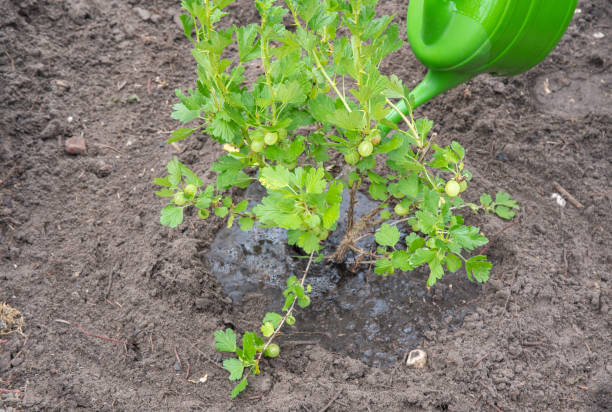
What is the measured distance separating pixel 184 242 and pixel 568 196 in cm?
175

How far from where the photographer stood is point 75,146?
2.39m

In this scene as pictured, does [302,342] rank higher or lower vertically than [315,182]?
lower

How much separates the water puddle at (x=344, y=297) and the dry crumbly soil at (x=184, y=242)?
6 centimetres

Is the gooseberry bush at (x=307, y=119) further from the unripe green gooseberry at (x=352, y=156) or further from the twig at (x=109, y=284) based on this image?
the twig at (x=109, y=284)

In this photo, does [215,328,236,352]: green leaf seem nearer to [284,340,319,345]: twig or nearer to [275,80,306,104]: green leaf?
[284,340,319,345]: twig

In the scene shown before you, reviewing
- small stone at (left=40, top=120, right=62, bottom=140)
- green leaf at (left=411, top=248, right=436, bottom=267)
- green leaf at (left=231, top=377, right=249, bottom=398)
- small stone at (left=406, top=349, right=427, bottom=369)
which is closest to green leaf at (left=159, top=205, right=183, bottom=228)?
green leaf at (left=231, top=377, right=249, bottom=398)

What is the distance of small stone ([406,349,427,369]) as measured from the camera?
1.77m

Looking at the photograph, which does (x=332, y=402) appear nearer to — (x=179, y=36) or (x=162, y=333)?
(x=162, y=333)

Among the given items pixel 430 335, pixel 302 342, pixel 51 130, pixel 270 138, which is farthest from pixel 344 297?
pixel 51 130

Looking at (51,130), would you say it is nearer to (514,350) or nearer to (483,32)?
(483,32)

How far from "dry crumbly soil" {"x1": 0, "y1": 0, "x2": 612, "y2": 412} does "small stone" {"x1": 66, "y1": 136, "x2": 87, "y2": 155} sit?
0.03 m

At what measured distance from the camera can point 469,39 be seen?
156 cm

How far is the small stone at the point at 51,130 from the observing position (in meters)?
2.42

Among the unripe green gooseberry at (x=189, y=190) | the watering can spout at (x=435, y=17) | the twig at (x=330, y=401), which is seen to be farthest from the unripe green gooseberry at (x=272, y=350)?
the watering can spout at (x=435, y=17)
